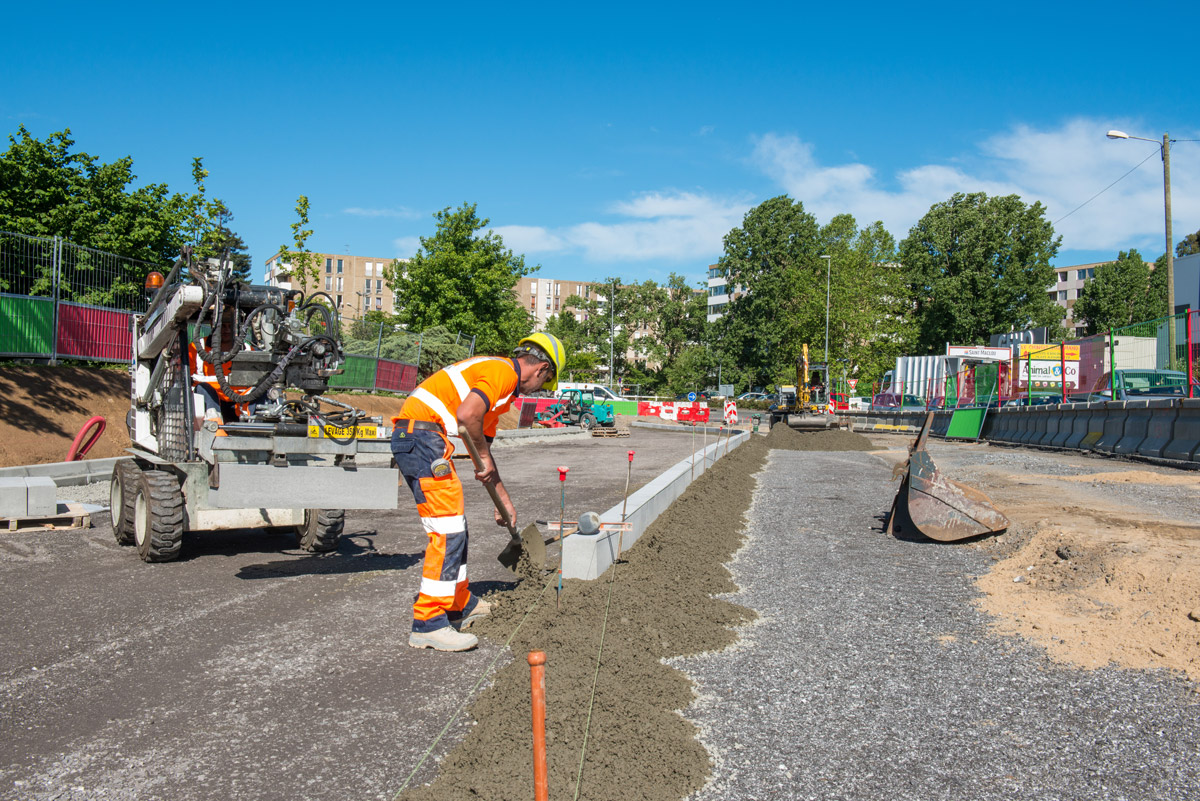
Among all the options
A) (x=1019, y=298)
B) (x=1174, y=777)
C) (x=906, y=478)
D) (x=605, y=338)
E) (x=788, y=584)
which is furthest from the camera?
(x=605, y=338)

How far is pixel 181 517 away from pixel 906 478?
6.79 metres

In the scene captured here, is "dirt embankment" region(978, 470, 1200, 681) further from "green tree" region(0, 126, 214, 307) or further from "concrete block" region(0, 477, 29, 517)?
"green tree" region(0, 126, 214, 307)

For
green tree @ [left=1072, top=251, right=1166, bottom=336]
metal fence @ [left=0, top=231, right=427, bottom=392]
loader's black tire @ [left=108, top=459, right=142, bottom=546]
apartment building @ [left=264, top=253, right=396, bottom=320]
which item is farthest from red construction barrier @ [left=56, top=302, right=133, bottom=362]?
apartment building @ [left=264, top=253, right=396, bottom=320]

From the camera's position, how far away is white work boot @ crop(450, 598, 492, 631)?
5.14 metres

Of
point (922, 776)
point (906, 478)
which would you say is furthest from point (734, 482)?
point (922, 776)

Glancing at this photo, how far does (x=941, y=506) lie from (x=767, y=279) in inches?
2740

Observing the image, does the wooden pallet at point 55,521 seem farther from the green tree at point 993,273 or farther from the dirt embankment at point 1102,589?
the green tree at point 993,273

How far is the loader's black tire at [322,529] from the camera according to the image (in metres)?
7.29

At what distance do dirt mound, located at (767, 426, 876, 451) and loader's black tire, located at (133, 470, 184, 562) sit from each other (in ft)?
61.6

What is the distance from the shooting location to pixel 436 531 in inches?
182

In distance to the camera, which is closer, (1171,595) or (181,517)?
Answer: (1171,595)

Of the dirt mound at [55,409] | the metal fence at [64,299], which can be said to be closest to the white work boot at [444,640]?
the dirt mound at [55,409]

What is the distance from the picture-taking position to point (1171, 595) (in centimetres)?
518

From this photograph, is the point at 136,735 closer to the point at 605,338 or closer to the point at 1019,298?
the point at 1019,298
